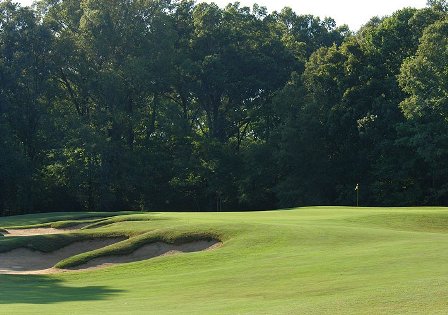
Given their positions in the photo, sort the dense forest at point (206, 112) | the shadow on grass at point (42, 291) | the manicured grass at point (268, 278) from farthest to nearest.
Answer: the dense forest at point (206, 112), the shadow on grass at point (42, 291), the manicured grass at point (268, 278)

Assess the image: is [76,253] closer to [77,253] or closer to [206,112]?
[77,253]

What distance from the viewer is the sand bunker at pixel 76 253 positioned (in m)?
25.2

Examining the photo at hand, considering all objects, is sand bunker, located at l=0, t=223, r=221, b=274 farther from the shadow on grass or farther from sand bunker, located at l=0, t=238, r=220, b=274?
the shadow on grass

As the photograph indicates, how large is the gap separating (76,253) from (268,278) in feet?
48.0

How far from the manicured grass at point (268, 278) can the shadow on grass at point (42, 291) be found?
3 centimetres

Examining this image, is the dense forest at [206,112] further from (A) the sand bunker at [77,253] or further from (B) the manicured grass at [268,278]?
(A) the sand bunker at [77,253]

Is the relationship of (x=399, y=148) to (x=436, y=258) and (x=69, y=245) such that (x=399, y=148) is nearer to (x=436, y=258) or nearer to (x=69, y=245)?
(x=69, y=245)

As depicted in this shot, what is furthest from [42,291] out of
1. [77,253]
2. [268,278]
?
[77,253]

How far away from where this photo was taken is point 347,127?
59.1 meters

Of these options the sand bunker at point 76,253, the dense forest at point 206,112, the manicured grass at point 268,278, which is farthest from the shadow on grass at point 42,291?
the dense forest at point 206,112

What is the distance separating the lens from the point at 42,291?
1850 cm

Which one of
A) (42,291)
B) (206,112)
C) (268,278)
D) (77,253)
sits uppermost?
(206,112)

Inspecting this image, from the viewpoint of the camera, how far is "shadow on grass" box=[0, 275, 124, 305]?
16.0 meters

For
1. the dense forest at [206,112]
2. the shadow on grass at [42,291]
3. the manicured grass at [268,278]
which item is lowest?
the shadow on grass at [42,291]
